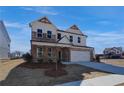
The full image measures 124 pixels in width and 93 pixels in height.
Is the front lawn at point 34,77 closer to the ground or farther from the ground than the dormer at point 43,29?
closer to the ground

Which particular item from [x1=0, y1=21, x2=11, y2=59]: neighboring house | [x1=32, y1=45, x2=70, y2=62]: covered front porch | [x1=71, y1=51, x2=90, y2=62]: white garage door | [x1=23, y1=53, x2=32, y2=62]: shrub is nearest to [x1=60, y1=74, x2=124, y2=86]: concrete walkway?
[x1=32, y1=45, x2=70, y2=62]: covered front porch

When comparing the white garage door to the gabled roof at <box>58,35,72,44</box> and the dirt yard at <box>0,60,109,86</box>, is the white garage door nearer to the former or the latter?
the gabled roof at <box>58,35,72,44</box>

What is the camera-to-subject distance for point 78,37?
18.6 meters

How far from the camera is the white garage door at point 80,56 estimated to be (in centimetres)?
1701

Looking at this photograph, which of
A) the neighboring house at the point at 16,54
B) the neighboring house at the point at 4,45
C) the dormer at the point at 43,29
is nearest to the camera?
the neighboring house at the point at 16,54

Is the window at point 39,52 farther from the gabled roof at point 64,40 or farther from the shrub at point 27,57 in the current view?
the gabled roof at point 64,40

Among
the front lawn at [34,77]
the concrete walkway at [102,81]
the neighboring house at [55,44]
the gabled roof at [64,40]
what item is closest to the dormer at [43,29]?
the neighboring house at [55,44]

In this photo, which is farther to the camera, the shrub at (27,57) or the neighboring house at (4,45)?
the neighboring house at (4,45)

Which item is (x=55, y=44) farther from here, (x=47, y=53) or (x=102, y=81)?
(x=102, y=81)

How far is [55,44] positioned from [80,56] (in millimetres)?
2825

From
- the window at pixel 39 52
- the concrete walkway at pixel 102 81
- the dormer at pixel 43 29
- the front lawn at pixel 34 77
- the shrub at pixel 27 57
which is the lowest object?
the concrete walkway at pixel 102 81
